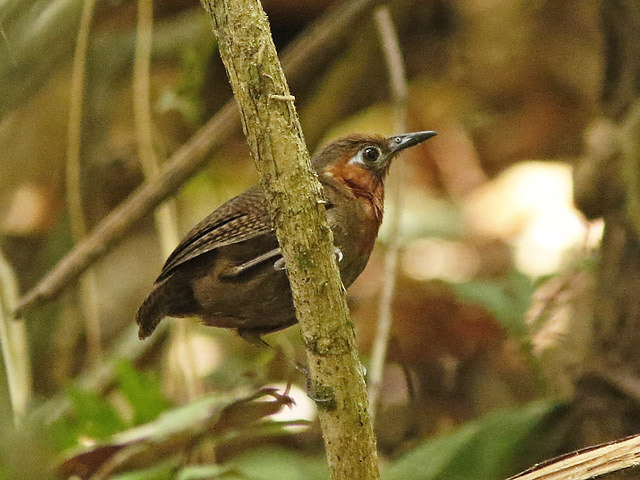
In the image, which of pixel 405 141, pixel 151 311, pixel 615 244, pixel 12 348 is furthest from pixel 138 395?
pixel 615 244

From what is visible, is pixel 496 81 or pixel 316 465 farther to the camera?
pixel 496 81

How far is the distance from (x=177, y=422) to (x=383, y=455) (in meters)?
1.89

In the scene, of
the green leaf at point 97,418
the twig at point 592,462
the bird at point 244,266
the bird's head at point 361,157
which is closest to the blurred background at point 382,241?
the green leaf at point 97,418

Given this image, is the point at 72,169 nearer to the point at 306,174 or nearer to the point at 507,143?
the point at 306,174

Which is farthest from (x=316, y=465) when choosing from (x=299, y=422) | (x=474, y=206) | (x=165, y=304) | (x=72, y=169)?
(x=474, y=206)

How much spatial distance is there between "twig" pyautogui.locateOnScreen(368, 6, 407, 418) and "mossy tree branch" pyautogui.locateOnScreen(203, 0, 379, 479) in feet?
3.50

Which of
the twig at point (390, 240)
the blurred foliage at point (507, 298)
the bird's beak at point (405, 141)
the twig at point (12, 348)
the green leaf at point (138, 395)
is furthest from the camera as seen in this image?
the blurred foliage at point (507, 298)

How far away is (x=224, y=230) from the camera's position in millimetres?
2654

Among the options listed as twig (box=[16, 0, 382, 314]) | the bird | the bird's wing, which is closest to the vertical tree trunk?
twig (box=[16, 0, 382, 314])

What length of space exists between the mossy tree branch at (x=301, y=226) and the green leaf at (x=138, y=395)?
1620 millimetres

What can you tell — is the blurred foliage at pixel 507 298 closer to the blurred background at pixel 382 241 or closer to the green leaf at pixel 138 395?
the blurred background at pixel 382 241

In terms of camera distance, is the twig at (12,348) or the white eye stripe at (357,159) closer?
the white eye stripe at (357,159)

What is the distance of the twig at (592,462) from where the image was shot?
1741 mm

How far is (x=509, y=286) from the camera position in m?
4.14
